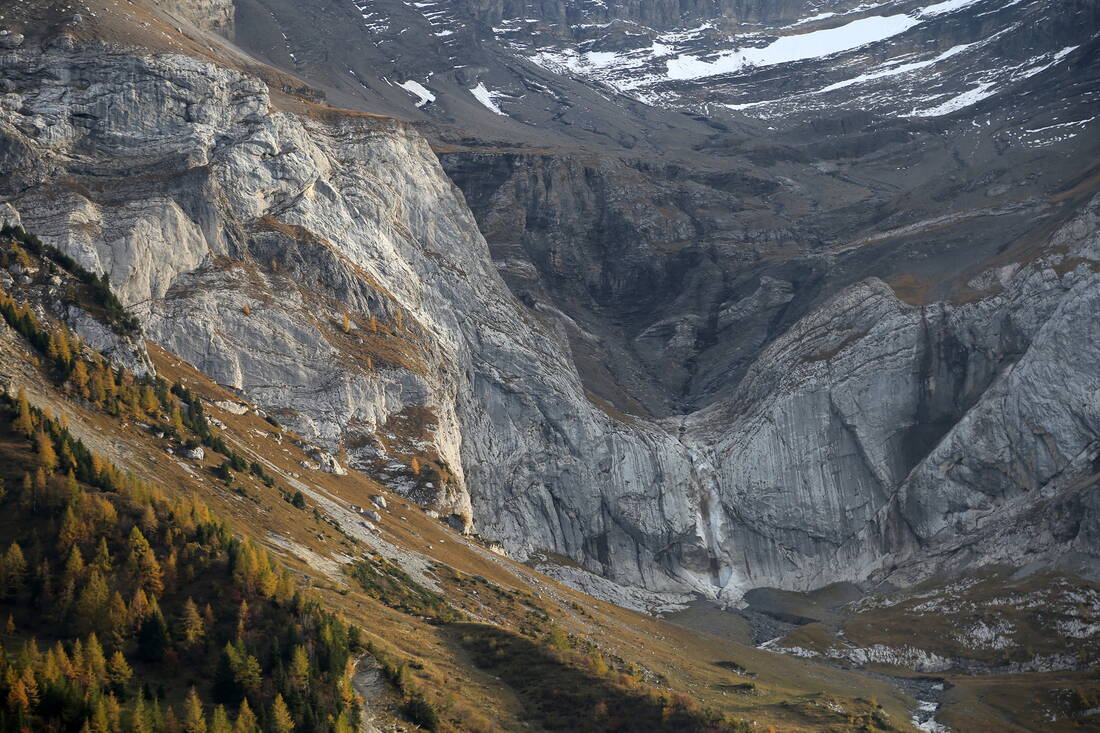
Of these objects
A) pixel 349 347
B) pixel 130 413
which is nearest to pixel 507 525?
pixel 349 347

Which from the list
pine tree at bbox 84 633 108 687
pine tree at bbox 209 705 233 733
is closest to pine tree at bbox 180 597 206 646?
pine tree at bbox 84 633 108 687

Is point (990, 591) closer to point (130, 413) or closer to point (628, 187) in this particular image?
point (130, 413)

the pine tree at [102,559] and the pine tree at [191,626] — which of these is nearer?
the pine tree at [191,626]

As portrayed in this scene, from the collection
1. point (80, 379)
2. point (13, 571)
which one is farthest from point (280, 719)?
point (80, 379)

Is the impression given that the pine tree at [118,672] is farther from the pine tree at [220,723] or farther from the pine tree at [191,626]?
the pine tree at [220,723]

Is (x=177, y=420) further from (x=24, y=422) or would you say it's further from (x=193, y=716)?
(x=193, y=716)

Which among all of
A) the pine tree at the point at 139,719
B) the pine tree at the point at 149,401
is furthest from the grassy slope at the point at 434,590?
the pine tree at the point at 139,719
